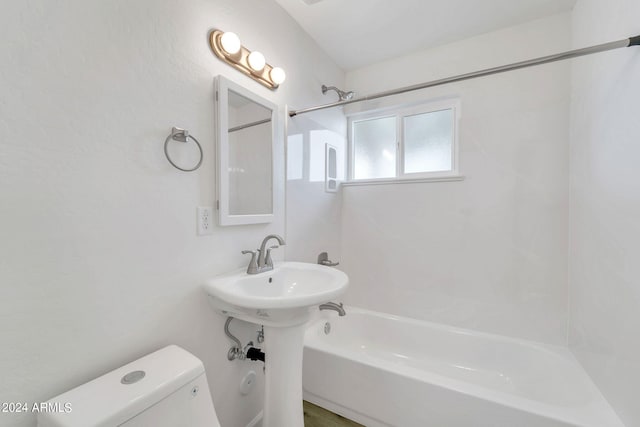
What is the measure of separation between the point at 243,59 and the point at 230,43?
140 millimetres

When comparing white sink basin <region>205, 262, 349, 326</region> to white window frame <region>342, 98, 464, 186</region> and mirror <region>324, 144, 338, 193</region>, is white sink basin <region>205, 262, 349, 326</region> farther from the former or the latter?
white window frame <region>342, 98, 464, 186</region>

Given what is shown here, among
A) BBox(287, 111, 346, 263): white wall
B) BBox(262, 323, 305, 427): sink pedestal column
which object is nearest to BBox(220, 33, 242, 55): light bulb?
BBox(287, 111, 346, 263): white wall

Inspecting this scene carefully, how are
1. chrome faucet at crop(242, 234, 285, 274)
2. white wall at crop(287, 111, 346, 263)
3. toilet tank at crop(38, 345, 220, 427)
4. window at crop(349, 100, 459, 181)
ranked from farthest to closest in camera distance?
1. window at crop(349, 100, 459, 181)
2. white wall at crop(287, 111, 346, 263)
3. chrome faucet at crop(242, 234, 285, 274)
4. toilet tank at crop(38, 345, 220, 427)

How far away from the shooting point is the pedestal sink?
3.23ft

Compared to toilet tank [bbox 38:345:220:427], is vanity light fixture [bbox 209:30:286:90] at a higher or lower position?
higher

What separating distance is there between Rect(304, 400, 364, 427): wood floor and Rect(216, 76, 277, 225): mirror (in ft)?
3.93

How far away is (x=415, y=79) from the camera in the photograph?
211 cm

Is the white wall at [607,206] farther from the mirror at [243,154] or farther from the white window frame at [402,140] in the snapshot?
the mirror at [243,154]

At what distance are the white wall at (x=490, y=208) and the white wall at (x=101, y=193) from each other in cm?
146

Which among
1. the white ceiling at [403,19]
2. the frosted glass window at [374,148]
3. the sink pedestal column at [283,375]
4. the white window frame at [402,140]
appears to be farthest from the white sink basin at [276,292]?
the white ceiling at [403,19]

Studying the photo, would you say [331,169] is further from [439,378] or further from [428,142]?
[439,378]

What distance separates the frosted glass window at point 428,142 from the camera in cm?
206

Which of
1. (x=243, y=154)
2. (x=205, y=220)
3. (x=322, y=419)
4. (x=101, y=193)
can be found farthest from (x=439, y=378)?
(x=101, y=193)

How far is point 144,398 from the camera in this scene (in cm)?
71
